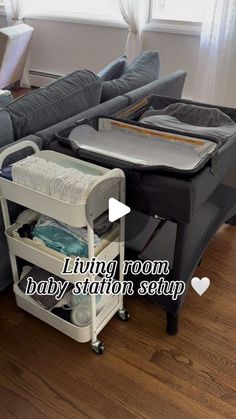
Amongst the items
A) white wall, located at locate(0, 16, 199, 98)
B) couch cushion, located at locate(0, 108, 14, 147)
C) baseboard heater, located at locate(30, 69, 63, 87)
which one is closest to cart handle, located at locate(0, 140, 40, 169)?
couch cushion, located at locate(0, 108, 14, 147)

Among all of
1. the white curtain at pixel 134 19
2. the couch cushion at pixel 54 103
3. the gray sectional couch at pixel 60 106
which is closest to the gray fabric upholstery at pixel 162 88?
the gray sectional couch at pixel 60 106

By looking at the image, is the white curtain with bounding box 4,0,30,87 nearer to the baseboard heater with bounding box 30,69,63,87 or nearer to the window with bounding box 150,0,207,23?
the baseboard heater with bounding box 30,69,63,87

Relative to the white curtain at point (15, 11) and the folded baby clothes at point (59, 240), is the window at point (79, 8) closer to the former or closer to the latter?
the white curtain at point (15, 11)

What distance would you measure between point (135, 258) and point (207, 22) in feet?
7.14

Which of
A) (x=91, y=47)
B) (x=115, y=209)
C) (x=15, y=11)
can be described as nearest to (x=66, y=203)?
(x=115, y=209)

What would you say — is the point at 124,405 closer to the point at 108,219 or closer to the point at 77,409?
the point at 77,409

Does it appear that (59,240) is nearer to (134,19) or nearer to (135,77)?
(135,77)

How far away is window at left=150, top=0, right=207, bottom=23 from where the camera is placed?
10.1 feet

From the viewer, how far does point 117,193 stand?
123cm

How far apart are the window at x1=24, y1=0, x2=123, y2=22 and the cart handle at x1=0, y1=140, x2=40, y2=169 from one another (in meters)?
2.58

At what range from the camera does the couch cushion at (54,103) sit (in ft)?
4.79

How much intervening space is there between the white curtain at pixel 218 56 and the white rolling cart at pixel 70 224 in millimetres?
2109

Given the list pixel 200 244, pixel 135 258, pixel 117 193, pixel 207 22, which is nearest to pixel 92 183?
pixel 117 193

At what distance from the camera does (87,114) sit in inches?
61.9
